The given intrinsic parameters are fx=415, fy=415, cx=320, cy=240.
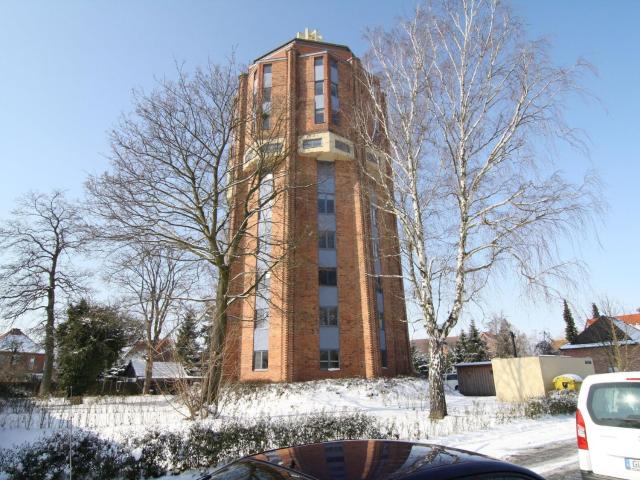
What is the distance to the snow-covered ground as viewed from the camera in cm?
996

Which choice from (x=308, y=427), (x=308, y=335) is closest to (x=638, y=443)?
(x=308, y=427)

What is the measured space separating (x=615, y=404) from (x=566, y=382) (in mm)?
17968

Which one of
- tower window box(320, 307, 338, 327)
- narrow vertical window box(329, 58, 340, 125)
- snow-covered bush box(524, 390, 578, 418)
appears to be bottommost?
snow-covered bush box(524, 390, 578, 418)

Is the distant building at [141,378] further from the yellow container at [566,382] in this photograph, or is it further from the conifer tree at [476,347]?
the conifer tree at [476,347]

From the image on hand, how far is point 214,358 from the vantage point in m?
12.2

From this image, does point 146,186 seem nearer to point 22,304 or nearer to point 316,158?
point 316,158

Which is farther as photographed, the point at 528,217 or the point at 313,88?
the point at 313,88

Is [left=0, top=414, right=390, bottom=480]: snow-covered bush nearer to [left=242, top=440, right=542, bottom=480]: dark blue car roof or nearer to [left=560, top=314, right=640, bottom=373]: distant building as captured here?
[left=242, top=440, right=542, bottom=480]: dark blue car roof

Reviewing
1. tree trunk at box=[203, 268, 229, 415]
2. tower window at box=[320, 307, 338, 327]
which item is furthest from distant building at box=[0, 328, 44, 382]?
tower window at box=[320, 307, 338, 327]

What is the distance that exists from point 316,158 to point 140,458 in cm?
2338

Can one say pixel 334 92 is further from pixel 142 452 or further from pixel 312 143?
pixel 142 452

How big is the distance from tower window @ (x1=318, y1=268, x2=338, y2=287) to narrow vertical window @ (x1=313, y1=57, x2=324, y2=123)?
10.2 meters

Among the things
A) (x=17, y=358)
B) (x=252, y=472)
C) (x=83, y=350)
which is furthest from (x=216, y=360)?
(x=17, y=358)

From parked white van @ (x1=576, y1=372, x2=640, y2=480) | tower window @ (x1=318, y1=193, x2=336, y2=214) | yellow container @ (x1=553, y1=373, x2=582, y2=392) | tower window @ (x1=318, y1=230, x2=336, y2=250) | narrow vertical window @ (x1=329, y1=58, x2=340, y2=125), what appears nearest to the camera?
parked white van @ (x1=576, y1=372, x2=640, y2=480)
